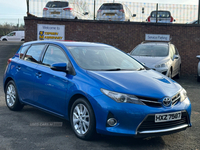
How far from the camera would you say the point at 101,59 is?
5309 mm

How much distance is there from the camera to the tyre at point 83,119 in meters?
4.32

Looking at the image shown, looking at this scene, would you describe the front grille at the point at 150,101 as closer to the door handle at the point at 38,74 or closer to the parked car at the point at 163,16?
the door handle at the point at 38,74

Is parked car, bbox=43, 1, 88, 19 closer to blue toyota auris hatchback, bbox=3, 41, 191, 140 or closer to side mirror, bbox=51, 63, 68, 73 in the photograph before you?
blue toyota auris hatchback, bbox=3, 41, 191, 140

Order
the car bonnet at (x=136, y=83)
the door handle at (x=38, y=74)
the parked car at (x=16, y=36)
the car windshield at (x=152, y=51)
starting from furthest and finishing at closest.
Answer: the parked car at (x=16, y=36) < the car windshield at (x=152, y=51) < the door handle at (x=38, y=74) < the car bonnet at (x=136, y=83)

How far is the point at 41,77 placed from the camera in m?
5.42

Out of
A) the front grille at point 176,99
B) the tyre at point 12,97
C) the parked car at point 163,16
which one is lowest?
the tyre at point 12,97

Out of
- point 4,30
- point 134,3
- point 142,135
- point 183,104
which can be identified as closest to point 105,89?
point 142,135

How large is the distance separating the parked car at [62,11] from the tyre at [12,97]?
401 inches

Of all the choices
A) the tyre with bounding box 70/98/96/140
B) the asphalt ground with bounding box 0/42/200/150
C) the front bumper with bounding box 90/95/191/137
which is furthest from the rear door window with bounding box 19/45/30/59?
the front bumper with bounding box 90/95/191/137

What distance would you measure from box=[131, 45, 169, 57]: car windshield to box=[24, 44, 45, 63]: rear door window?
6025 mm

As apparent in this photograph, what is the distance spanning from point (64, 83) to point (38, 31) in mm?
11404

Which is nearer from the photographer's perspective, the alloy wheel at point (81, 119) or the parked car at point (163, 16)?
the alloy wheel at point (81, 119)

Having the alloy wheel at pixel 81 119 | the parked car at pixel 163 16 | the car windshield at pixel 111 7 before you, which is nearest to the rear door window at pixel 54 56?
the alloy wheel at pixel 81 119

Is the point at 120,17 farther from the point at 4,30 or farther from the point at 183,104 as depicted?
the point at 4,30
